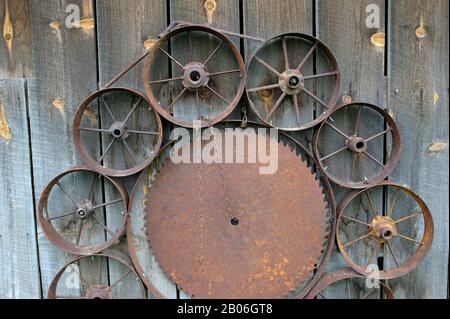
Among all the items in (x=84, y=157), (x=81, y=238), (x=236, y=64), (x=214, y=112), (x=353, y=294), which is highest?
(x=236, y=64)

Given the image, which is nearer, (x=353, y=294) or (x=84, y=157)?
(x=84, y=157)

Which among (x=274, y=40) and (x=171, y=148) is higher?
(x=274, y=40)

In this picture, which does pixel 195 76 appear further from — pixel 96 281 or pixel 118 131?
pixel 96 281

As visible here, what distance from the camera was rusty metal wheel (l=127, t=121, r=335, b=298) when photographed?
1.08 meters

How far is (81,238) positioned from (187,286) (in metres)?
0.37

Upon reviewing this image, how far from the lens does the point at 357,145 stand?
1.09 meters

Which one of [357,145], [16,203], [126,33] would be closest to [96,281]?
[16,203]

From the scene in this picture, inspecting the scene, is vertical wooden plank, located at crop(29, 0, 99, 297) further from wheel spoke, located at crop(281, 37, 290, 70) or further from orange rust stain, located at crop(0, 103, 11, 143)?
wheel spoke, located at crop(281, 37, 290, 70)

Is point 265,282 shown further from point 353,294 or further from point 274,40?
point 274,40

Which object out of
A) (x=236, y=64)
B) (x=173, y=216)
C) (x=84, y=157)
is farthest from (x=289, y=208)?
(x=84, y=157)

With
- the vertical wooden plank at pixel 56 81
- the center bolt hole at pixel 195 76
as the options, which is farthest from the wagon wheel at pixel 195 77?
the vertical wooden plank at pixel 56 81

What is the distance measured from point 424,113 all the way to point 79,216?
1.10 meters

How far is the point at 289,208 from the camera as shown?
109cm

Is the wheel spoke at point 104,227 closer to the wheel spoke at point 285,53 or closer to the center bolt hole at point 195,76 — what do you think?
the center bolt hole at point 195,76
